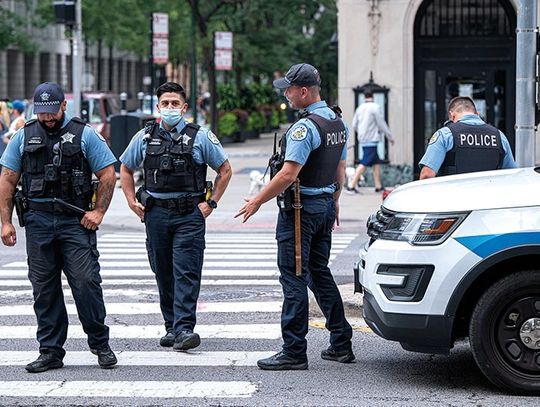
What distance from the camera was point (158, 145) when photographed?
8.57m

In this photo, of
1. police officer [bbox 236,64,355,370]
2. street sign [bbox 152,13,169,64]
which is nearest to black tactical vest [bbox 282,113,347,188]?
police officer [bbox 236,64,355,370]

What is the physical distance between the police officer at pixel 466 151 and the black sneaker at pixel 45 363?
302cm

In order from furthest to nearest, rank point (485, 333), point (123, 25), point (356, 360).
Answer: point (123, 25), point (356, 360), point (485, 333)

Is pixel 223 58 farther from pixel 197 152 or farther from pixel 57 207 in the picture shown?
pixel 57 207

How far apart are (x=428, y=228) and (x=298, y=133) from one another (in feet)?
3.77

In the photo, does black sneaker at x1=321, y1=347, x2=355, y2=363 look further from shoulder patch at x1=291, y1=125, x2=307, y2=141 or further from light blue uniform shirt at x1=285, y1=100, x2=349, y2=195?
shoulder patch at x1=291, y1=125, x2=307, y2=141

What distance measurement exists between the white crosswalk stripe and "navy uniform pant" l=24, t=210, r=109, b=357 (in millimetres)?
289

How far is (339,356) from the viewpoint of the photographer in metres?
8.26

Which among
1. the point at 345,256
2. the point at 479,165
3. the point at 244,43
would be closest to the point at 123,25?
the point at 244,43

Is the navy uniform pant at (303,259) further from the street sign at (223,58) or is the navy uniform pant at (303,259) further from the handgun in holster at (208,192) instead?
the street sign at (223,58)

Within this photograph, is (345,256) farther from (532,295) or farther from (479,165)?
(532,295)

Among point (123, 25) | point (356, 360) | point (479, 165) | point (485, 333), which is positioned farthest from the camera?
point (123, 25)

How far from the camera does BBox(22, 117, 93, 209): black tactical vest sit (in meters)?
7.95

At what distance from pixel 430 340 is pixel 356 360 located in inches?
47.4
